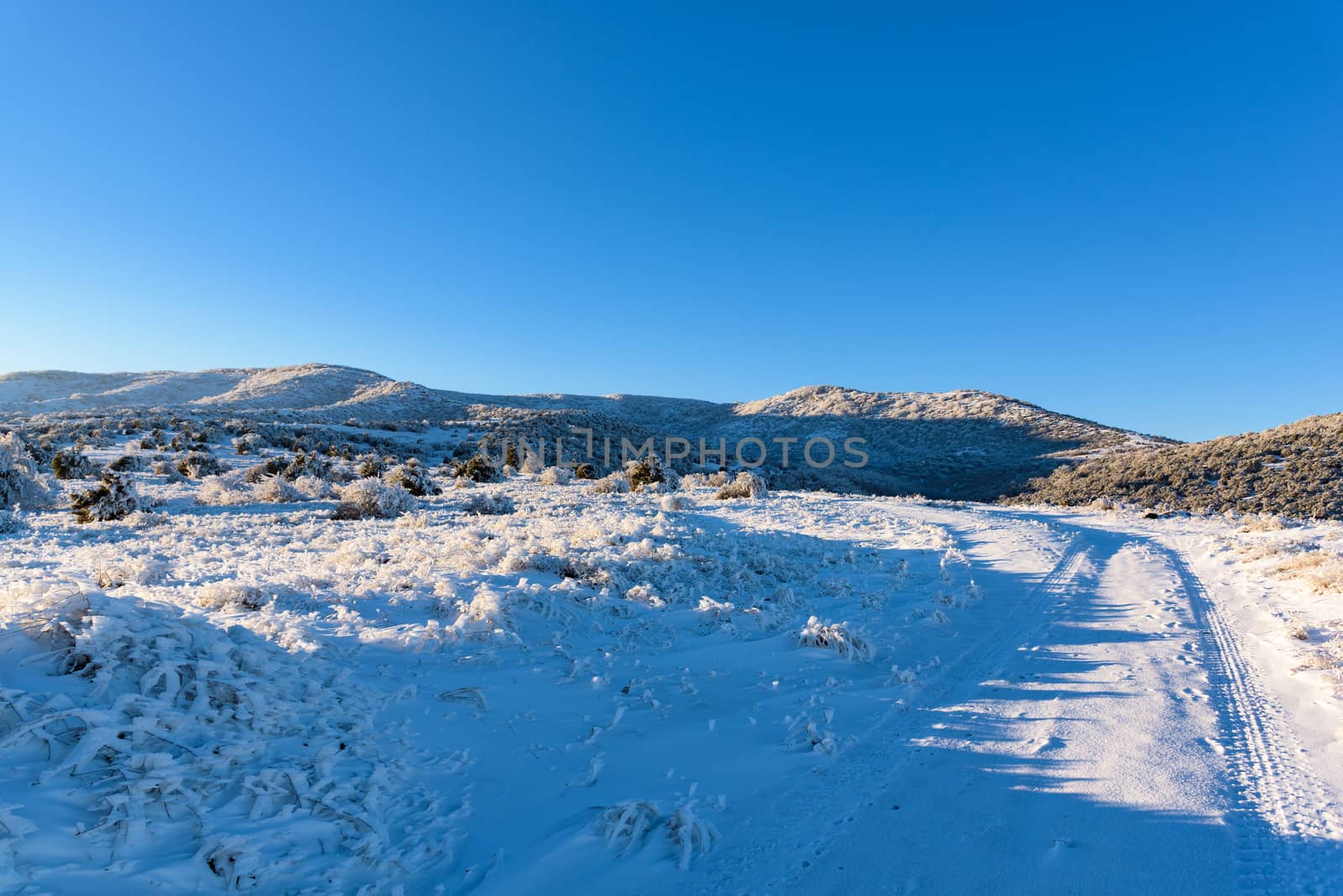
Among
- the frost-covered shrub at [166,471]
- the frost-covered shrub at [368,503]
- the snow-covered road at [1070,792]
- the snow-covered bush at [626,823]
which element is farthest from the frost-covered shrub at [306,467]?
the snow-covered road at [1070,792]

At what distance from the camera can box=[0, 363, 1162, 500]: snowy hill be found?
4541 centimetres

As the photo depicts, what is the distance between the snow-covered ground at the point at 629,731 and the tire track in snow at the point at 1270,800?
0.02m

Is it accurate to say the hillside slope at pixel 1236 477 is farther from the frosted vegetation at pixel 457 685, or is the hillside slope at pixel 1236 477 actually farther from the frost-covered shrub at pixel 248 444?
the frost-covered shrub at pixel 248 444

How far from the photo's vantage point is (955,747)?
15.9 feet

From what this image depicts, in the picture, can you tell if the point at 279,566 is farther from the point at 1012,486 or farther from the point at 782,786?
the point at 1012,486

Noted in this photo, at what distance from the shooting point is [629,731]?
500 centimetres

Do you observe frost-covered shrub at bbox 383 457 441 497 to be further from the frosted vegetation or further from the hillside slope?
the hillside slope

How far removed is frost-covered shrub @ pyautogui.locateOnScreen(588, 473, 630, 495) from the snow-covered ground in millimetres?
11479

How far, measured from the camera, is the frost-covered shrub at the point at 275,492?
16.2 m

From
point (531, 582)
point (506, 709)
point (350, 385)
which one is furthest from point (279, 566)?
point (350, 385)

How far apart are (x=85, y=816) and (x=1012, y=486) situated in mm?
45624

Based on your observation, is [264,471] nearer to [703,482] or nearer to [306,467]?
[306,467]

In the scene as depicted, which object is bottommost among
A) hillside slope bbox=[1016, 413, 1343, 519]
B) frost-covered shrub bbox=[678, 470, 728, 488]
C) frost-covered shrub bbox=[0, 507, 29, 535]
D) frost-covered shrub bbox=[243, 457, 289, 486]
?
frost-covered shrub bbox=[0, 507, 29, 535]

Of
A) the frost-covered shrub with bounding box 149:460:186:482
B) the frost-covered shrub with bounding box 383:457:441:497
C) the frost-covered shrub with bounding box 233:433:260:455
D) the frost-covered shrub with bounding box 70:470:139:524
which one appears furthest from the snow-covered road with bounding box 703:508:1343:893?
the frost-covered shrub with bounding box 233:433:260:455
